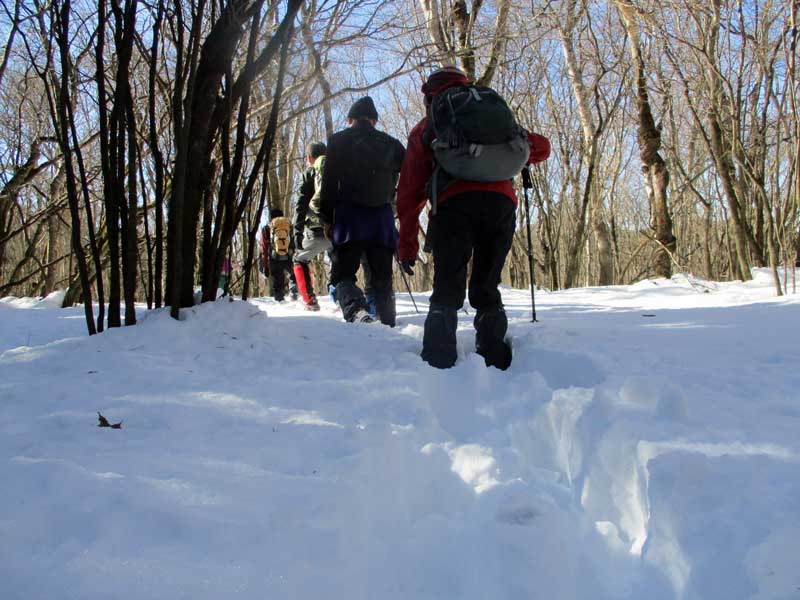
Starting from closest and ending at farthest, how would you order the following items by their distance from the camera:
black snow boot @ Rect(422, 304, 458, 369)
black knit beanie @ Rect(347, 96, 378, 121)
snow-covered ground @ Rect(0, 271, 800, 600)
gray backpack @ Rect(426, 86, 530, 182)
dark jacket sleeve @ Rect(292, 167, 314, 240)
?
1. snow-covered ground @ Rect(0, 271, 800, 600)
2. gray backpack @ Rect(426, 86, 530, 182)
3. black snow boot @ Rect(422, 304, 458, 369)
4. black knit beanie @ Rect(347, 96, 378, 121)
5. dark jacket sleeve @ Rect(292, 167, 314, 240)

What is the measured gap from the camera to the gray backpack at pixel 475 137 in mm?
2139

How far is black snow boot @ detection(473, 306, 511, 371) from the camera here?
238 centimetres

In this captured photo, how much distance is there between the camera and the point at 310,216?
4.28 metres

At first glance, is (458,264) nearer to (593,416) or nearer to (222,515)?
(593,416)

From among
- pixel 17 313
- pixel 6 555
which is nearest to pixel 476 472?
pixel 6 555

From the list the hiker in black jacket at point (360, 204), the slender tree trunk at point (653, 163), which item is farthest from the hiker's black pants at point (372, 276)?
the slender tree trunk at point (653, 163)

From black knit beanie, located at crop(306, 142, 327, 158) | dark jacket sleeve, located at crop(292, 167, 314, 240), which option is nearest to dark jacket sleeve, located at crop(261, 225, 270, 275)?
black knit beanie, located at crop(306, 142, 327, 158)

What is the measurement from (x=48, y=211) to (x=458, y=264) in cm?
540

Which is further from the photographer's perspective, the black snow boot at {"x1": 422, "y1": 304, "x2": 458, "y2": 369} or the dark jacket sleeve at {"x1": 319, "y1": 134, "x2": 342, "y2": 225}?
the dark jacket sleeve at {"x1": 319, "y1": 134, "x2": 342, "y2": 225}

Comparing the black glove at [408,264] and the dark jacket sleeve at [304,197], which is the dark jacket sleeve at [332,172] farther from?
the black glove at [408,264]

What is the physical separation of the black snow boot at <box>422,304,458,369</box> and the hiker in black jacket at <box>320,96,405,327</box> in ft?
3.76

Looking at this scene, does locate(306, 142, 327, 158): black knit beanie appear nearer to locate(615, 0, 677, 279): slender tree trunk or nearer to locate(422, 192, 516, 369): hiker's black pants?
locate(422, 192, 516, 369): hiker's black pants

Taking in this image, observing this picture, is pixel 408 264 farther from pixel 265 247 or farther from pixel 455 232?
pixel 265 247

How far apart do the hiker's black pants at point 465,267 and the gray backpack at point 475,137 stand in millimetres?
139
